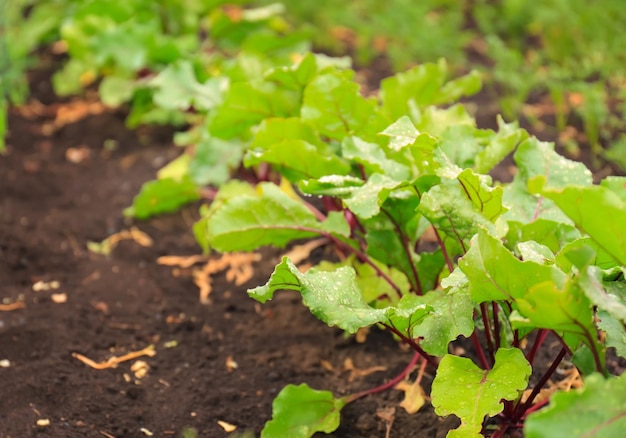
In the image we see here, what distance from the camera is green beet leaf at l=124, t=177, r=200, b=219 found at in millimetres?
2852

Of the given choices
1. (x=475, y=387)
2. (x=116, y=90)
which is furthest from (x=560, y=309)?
(x=116, y=90)

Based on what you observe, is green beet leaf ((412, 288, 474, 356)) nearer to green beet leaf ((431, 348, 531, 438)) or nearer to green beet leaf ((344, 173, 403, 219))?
green beet leaf ((431, 348, 531, 438))

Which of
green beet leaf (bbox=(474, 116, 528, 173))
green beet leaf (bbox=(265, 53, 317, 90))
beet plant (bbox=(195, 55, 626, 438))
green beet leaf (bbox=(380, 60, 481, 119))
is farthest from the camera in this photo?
green beet leaf (bbox=(380, 60, 481, 119))

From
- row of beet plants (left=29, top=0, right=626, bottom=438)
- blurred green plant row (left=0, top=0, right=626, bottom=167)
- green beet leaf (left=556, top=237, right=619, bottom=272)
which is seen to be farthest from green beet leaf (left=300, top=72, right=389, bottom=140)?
blurred green plant row (left=0, top=0, right=626, bottom=167)

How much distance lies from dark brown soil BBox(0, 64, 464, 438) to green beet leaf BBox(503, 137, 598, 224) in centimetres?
52

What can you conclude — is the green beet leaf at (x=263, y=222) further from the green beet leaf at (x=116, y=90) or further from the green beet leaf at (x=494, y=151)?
the green beet leaf at (x=116, y=90)

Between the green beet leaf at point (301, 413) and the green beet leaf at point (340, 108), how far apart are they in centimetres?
73

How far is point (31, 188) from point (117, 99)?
64cm

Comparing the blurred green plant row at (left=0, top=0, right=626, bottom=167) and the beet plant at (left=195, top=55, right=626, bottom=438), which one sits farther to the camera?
the blurred green plant row at (left=0, top=0, right=626, bottom=167)

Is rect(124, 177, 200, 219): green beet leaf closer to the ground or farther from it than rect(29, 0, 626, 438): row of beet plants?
closer to the ground

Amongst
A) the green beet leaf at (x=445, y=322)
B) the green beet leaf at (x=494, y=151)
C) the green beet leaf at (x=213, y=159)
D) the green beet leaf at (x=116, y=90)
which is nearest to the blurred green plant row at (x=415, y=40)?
the green beet leaf at (x=116, y=90)

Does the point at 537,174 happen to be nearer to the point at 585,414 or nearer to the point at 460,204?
the point at 460,204

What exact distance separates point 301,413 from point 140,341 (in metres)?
0.66

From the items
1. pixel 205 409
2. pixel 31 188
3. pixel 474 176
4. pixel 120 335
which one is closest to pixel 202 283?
pixel 120 335
